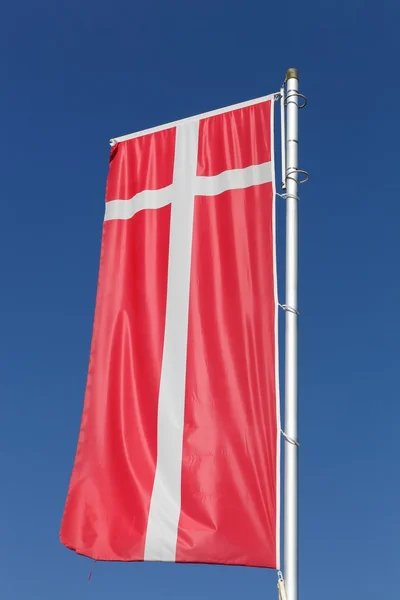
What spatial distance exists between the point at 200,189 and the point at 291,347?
2470mm

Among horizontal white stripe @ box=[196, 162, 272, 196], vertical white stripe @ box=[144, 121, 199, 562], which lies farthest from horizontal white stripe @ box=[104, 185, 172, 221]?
horizontal white stripe @ box=[196, 162, 272, 196]

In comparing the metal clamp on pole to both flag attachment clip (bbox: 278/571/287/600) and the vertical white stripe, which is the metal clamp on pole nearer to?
flag attachment clip (bbox: 278/571/287/600)

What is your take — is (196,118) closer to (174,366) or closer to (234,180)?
(234,180)

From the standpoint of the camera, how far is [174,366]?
968 centimetres

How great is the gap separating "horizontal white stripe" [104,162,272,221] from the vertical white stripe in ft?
0.37

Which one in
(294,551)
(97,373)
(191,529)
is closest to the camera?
(294,551)

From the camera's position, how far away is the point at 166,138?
11.2 meters

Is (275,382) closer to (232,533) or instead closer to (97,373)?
(232,533)

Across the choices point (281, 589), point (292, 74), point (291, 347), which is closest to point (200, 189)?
point (292, 74)

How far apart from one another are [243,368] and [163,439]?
1071mm

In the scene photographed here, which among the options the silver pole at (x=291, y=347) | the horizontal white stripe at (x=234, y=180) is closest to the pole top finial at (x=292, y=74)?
the silver pole at (x=291, y=347)

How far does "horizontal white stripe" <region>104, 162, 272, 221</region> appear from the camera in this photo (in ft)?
33.1

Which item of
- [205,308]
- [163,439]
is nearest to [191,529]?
[163,439]

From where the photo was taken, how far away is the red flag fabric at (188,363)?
8773 millimetres
